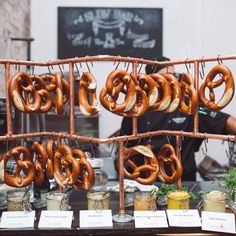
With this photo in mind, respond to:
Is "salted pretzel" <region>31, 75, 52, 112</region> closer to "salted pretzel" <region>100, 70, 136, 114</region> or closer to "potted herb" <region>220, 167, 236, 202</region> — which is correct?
"salted pretzel" <region>100, 70, 136, 114</region>

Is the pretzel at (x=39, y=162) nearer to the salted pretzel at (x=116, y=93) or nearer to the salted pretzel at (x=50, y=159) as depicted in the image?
the salted pretzel at (x=50, y=159)

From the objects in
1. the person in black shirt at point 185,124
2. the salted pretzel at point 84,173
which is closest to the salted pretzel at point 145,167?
the salted pretzel at point 84,173

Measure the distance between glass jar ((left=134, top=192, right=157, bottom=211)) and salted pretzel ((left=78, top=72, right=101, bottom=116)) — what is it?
0.39 metres

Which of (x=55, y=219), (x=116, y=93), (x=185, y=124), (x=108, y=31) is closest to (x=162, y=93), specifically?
(x=116, y=93)

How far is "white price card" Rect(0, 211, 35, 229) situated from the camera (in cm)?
138

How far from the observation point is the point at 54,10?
167 inches

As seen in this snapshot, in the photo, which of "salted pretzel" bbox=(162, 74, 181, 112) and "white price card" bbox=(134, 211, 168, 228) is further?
"salted pretzel" bbox=(162, 74, 181, 112)

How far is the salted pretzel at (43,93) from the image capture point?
59.2 inches

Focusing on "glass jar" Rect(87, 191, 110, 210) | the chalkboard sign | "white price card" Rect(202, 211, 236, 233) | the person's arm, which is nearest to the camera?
"white price card" Rect(202, 211, 236, 233)

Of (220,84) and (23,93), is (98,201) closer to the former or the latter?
(23,93)

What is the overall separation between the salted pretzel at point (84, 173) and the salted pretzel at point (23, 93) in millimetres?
257

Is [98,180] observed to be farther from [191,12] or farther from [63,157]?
[191,12]

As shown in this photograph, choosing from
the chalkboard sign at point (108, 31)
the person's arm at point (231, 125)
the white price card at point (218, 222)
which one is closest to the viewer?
the white price card at point (218, 222)

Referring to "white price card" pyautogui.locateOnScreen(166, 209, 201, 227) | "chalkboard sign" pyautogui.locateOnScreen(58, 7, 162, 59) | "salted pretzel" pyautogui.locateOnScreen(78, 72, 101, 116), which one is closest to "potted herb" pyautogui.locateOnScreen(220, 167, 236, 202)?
"white price card" pyautogui.locateOnScreen(166, 209, 201, 227)
